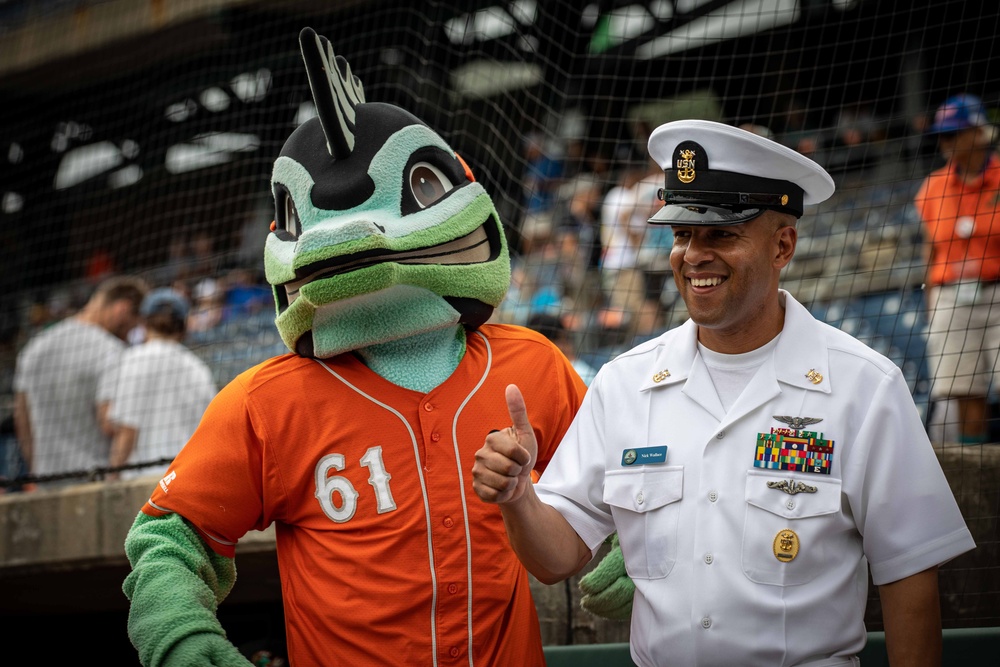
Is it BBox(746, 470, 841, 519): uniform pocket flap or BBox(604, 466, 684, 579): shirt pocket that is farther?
BBox(604, 466, 684, 579): shirt pocket

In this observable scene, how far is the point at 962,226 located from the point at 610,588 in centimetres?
268

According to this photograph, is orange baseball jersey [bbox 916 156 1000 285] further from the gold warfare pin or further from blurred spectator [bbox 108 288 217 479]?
blurred spectator [bbox 108 288 217 479]

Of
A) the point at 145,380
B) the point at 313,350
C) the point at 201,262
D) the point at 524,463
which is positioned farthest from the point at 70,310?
the point at 524,463

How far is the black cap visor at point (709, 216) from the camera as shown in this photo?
2.23 metres

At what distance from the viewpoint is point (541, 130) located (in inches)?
323

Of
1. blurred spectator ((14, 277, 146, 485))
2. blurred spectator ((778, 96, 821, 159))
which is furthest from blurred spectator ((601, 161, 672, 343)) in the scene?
blurred spectator ((14, 277, 146, 485))

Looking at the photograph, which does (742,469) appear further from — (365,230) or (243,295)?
(243,295)

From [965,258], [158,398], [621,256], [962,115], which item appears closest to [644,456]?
[965,258]

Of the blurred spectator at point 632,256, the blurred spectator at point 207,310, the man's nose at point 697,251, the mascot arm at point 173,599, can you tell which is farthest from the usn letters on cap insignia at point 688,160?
the blurred spectator at point 207,310

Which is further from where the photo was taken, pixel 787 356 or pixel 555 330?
pixel 555 330

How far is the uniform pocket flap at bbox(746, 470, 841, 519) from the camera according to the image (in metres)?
2.08

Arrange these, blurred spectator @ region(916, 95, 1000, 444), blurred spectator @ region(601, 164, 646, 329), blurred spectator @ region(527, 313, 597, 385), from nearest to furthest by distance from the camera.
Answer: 1. blurred spectator @ region(916, 95, 1000, 444)
2. blurred spectator @ region(527, 313, 597, 385)
3. blurred spectator @ region(601, 164, 646, 329)

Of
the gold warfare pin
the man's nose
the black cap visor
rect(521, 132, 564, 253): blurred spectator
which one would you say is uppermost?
rect(521, 132, 564, 253): blurred spectator

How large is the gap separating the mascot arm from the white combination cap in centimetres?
127
